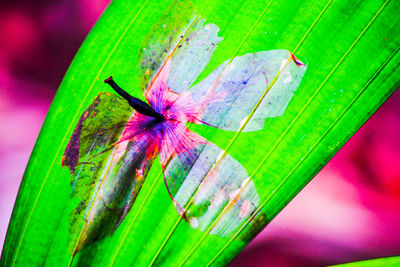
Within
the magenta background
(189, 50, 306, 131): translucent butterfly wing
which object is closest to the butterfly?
(189, 50, 306, 131): translucent butterfly wing

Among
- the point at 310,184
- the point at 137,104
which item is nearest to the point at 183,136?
the point at 137,104

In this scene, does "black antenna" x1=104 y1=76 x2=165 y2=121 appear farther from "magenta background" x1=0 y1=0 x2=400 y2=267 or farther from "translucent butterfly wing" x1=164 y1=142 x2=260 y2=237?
"magenta background" x1=0 y1=0 x2=400 y2=267

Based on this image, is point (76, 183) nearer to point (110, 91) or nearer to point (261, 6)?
point (110, 91)

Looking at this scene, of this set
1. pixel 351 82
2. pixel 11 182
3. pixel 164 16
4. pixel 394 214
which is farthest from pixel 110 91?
pixel 394 214

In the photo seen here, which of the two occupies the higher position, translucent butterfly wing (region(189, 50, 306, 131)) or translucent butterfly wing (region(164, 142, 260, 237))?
translucent butterfly wing (region(189, 50, 306, 131))

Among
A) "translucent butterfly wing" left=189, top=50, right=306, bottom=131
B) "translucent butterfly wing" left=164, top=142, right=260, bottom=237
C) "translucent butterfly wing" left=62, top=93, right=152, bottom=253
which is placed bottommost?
"translucent butterfly wing" left=62, top=93, right=152, bottom=253
